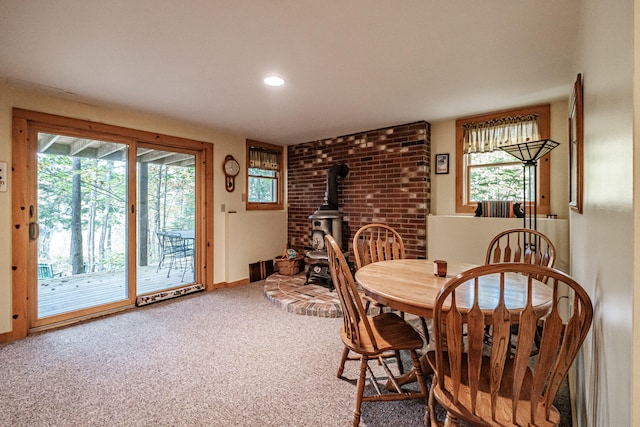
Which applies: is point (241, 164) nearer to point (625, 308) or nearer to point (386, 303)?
point (386, 303)

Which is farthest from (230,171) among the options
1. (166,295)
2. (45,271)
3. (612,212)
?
(612,212)

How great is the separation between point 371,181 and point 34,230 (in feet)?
12.3

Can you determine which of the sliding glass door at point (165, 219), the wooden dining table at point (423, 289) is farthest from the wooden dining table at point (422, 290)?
the sliding glass door at point (165, 219)

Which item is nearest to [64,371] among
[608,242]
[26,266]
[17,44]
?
[26,266]

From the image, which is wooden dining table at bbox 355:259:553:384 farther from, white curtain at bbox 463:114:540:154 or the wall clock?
the wall clock

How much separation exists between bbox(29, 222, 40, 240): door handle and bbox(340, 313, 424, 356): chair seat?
3048mm

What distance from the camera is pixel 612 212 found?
33.9 inches

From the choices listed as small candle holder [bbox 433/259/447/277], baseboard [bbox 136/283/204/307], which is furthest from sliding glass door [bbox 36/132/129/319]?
small candle holder [bbox 433/259/447/277]

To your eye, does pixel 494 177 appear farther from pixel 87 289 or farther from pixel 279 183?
pixel 87 289

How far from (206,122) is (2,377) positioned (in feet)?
9.76

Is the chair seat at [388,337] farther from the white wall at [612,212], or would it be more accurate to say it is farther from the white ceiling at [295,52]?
the white ceiling at [295,52]

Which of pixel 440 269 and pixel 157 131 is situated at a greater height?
pixel 157 131

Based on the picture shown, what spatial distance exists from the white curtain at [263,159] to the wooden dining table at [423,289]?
10.6ft

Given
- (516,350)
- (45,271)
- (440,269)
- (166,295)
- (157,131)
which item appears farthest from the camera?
(166,295)
